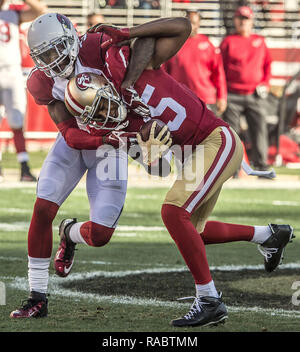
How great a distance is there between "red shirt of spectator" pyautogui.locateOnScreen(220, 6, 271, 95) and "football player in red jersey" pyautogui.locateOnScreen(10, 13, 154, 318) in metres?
6.65

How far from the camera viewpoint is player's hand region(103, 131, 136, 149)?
4.79 m

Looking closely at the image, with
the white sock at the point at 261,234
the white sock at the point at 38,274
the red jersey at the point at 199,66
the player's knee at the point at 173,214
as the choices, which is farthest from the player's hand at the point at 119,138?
the red jersey at the point at 199,66

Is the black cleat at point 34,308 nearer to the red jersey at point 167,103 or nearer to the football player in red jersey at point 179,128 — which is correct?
the football player in red jersey at point 179,128

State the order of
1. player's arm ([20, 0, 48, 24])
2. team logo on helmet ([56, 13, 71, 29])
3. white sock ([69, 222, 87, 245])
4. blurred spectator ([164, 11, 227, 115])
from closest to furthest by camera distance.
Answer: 1. team logo on helmet ([56, 13, 71, 29])
2. white sock ([69, 222, 87, 245])
3. player's arm ([20, 0, 48, 24])
4. blurred spectator ([164, 11, 227, 115])

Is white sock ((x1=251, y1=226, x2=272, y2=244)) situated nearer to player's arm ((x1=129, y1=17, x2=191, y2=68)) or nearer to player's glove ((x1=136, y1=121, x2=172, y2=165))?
player's glove ((x1=136, y1=121, x2=172, y2=165))

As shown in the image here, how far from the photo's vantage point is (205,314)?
15.0 ft

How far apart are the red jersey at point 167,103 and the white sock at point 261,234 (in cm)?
90

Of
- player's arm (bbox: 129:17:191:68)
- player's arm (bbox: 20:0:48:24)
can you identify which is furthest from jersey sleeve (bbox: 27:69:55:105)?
player's arm (bbox: 20:0:48:24)

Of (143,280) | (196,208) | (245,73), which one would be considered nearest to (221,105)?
(245,73)

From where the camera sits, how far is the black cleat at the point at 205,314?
456cm

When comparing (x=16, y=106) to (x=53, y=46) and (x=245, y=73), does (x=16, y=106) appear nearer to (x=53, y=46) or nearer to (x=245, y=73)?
(x=245, y=73)

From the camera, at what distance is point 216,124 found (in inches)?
191

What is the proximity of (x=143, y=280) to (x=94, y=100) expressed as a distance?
179 centimetres
